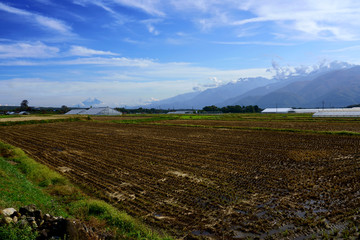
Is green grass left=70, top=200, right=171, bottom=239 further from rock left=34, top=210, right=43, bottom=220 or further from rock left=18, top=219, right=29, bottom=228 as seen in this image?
rock left=18, top=219, right=29, bottom=228

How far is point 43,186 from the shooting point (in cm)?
1043

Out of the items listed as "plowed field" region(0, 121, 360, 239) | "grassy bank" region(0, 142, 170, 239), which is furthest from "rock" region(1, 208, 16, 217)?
"plowed field" region(0, 121, 360, 239)

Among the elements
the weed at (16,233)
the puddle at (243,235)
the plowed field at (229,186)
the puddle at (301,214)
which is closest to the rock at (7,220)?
the weed at (16,233)

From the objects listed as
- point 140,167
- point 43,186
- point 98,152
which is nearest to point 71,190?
point 43,186

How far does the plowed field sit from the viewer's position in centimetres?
729

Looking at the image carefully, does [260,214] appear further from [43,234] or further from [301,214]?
[43,234]

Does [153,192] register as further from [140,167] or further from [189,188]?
[140,167]

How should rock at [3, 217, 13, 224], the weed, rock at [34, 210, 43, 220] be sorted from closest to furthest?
the weed → rock at [3, 217, 13, 224] → rock at [34, 210, 43, 220]

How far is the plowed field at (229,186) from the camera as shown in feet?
23.9

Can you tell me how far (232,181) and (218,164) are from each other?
3.30m

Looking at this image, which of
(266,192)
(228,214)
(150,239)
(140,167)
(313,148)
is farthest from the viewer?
(313,148)

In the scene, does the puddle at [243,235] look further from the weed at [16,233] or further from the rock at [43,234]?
the weed at [16,233]

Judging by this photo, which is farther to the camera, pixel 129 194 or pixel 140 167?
pixel 140 167

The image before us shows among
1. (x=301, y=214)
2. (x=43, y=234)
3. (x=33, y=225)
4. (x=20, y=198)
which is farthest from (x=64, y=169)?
(x=301, y=214)
